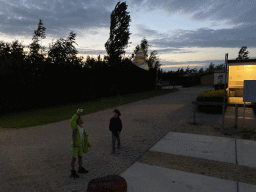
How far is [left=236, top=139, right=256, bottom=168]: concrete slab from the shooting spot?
5057 millimetres

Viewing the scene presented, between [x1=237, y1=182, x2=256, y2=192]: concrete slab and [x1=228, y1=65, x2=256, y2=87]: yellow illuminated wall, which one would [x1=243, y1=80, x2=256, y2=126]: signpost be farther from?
[x1=228, y1=65, x2=256, y2=87]: yellow illuminated wall

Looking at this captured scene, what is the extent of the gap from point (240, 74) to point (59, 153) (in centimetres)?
1872

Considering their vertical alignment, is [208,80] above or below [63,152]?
above

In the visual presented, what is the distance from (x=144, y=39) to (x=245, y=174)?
31.2 metres

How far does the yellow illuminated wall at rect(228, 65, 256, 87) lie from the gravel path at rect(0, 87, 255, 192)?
12.0 meters

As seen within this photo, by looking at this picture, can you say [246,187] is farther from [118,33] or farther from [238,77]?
[118,33]

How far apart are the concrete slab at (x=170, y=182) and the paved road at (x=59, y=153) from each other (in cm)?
50

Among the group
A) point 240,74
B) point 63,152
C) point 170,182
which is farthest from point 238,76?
point 63,152

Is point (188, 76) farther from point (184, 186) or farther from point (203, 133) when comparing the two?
point (184, 186)

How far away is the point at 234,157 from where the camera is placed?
17.6 feet

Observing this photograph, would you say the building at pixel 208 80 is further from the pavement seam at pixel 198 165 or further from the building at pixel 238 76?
the pavement seam at pixel 198 165

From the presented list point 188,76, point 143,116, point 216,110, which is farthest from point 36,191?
point 188,76

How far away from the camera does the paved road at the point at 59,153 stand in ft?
13.7

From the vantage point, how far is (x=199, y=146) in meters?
6.25
